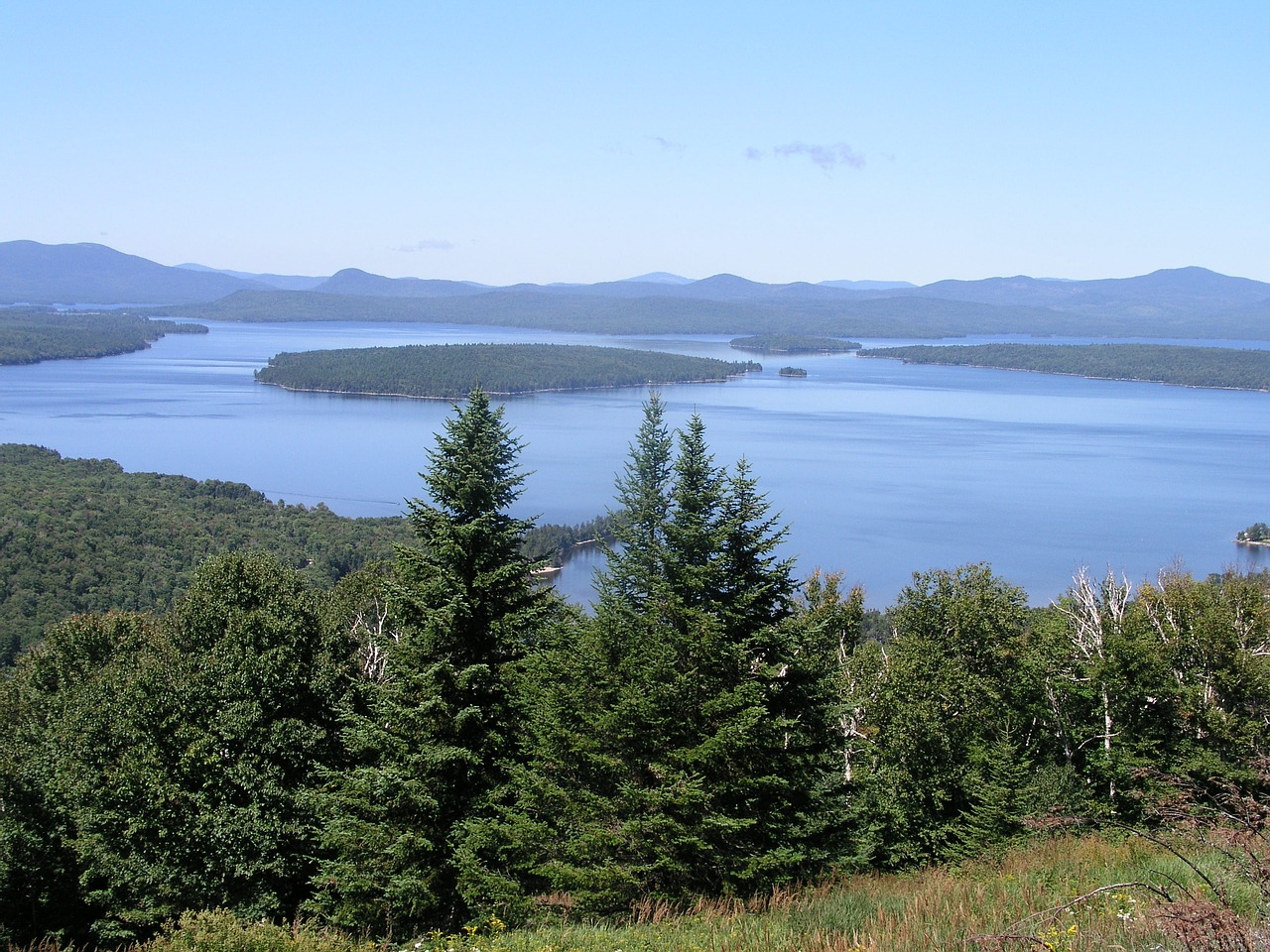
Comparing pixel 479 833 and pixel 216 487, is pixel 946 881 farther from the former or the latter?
pixel 216 487

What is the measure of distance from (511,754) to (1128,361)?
149m

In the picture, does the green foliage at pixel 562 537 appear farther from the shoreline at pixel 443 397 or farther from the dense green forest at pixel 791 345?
the dense green forest at pixel 791 345

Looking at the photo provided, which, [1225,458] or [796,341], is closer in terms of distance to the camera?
[1225,458]

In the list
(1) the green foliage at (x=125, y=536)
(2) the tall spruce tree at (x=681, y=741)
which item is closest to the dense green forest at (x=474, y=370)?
(1) the green foliage at (x=125, y=536)

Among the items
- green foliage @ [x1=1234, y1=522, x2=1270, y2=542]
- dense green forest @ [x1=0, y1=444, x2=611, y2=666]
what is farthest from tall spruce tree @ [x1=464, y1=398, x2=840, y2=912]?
green foliage @ [x1=1234, y1=522, x2=1270, y2=542]

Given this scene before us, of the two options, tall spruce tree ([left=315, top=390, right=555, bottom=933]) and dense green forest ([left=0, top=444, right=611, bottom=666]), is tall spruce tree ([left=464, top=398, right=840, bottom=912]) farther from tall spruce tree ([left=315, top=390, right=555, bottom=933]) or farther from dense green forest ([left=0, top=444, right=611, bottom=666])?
dense green forest ([left=0, top=444, right=611, bottom=666])

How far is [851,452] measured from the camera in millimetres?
70062

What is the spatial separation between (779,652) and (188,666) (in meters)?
5.61

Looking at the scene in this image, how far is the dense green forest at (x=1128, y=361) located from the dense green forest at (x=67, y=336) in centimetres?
11319

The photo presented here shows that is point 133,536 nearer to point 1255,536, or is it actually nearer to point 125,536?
point 125,536

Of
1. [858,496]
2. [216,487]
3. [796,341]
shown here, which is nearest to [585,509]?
[858,496]

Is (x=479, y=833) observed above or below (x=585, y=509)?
above

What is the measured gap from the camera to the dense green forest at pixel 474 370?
344 feet

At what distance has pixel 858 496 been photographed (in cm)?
5462
